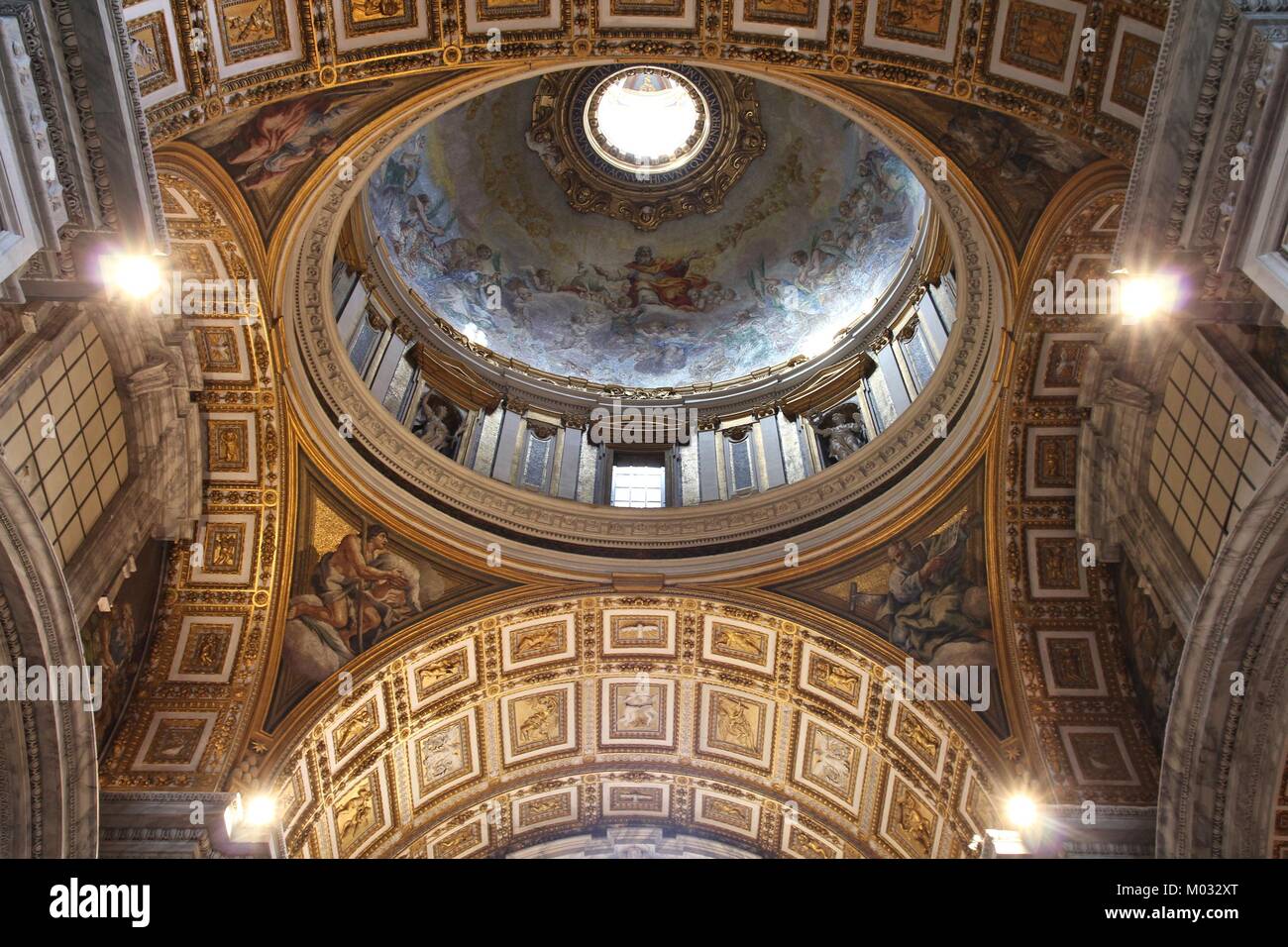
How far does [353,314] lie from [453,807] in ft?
28.1

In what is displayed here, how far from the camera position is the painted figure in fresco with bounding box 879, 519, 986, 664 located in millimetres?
16953

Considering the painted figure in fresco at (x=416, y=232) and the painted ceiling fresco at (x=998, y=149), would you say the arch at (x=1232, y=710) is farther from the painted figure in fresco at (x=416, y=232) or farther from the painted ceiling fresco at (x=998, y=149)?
the painted figure in fresco at (x=416, y=232)

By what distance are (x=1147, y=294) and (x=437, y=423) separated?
12.7 m

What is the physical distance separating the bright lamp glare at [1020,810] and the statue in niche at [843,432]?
21.0 ft

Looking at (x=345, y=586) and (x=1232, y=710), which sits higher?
(x=345, y=586)

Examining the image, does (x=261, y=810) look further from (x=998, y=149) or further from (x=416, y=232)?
(x=998, y=149)

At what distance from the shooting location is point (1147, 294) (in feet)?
33.3

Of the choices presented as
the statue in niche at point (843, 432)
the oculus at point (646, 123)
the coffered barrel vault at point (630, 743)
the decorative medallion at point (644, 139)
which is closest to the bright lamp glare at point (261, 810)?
the coffered barrel vault at point (630, 743)

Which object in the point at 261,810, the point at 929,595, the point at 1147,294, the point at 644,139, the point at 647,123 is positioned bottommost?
the point at 261,810

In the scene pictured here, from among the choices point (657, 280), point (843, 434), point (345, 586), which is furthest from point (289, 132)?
point (657, 280)

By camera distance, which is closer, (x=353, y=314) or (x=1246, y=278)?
(x=1246, y=278)

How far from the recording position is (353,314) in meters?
19.0
